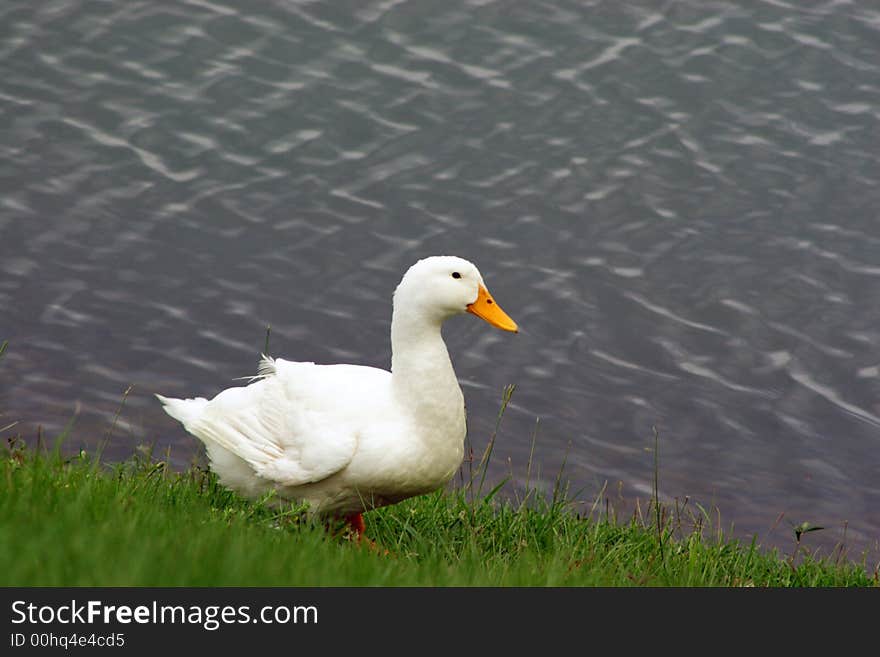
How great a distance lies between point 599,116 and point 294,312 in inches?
161

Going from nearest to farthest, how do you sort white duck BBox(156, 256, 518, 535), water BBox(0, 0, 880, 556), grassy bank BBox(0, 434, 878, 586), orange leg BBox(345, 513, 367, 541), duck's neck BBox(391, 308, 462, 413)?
grassy bank BBox(0, 434, 878, 586), white duck BBox(156, 256, 518, 535), duck's neck BBox(391, 308, 462, 413), orange leg BBox(345, 513, 367, 541), water BBox(0, 0, 880, 556)

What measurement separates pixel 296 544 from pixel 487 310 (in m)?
2.10

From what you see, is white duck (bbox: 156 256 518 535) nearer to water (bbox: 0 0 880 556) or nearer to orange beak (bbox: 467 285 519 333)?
orange beak (bbox: 467 285 519 333)

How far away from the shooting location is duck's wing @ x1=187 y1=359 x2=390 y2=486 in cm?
664

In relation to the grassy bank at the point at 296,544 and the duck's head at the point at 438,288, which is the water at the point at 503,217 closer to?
the grassy bank at the point at 296,544

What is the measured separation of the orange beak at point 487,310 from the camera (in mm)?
6980

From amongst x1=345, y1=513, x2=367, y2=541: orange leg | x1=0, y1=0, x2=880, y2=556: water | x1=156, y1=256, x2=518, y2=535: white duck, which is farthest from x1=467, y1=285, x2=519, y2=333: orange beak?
x1=0, y1=0, x2=880, y2=556: water

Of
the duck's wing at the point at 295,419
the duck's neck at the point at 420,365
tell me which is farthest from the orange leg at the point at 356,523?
the duck's neck at the point at 420,365

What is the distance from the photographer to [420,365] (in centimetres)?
680

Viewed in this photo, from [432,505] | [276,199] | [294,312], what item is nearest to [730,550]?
[432,505]

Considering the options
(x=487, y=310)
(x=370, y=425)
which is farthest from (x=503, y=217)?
(x=370, y=425)

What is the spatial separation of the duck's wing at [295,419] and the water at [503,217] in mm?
2306

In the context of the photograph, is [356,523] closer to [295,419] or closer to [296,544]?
[295,419]
